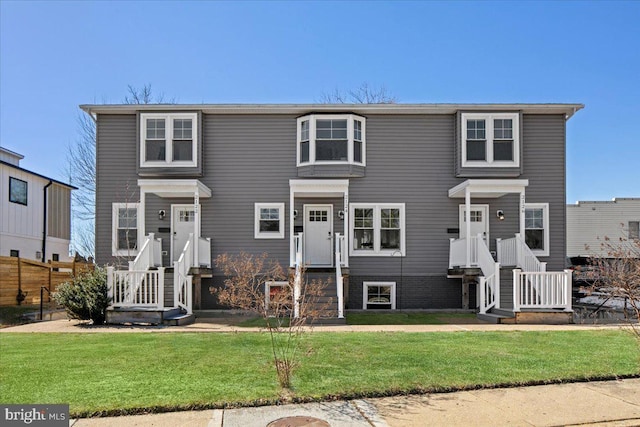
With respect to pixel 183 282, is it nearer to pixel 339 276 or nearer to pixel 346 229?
pixel 339 276

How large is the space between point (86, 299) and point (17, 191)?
42.8ft

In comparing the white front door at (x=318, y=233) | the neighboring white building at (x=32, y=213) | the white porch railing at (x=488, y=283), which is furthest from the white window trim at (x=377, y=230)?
the neighboring white building at (x=32, y=213)

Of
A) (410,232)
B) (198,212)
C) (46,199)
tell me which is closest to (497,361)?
(410,232)

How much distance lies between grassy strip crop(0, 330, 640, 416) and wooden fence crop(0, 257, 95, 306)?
752 cm

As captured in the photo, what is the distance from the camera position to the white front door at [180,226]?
15.9 m

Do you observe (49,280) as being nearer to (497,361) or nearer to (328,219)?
(328,219)

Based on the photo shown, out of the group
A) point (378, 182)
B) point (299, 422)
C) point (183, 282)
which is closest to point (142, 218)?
point (183, 282)

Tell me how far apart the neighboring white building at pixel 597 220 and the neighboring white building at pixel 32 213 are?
26.4 meters

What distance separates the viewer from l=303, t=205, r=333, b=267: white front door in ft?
52.5

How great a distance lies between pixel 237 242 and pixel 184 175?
257 centimetres

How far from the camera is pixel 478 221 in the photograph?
1611cm

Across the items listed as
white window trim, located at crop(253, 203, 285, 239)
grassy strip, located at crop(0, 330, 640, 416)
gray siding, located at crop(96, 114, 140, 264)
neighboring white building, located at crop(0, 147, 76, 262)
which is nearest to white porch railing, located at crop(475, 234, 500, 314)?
grassy strip, located at crop(0, 330, 640, 416)

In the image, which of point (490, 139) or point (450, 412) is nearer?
point (450, 412)

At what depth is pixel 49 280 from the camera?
737 inches
